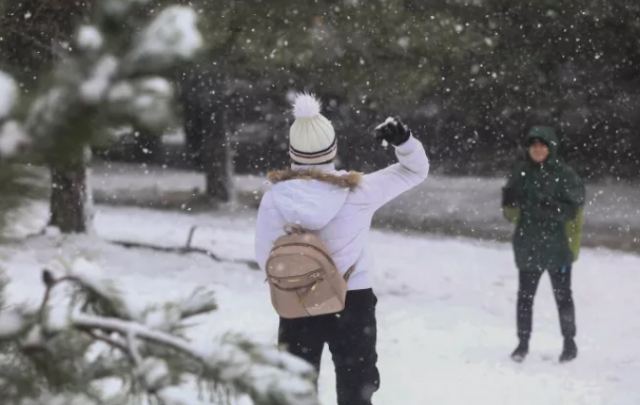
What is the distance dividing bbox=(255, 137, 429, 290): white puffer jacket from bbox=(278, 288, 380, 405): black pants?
89 millimetres

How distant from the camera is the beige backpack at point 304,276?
4125 millimetres

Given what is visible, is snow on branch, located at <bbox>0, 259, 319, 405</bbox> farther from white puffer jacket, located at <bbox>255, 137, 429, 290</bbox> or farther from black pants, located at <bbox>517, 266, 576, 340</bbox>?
black pants, located at <bbox>517, 266, 576, 340</bbox>

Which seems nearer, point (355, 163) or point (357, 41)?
point (357, 41)

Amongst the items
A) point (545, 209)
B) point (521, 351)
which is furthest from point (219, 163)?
point (545, 209)

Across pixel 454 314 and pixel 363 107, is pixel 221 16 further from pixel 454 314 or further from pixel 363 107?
pixel 363 107

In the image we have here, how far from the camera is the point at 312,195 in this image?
4.21m

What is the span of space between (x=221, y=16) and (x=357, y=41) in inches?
72.6

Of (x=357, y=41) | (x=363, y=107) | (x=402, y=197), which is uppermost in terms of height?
(x=357, y=41)

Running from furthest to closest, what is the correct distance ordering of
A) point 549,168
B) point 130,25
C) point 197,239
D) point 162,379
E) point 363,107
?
1. point 363,107
2. point 197,239
3. point 549,168
4. point 162,379
5. point 130,25

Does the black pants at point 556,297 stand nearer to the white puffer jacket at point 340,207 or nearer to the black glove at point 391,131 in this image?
the white puffer jacket at point 340,207

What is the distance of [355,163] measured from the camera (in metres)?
19.6

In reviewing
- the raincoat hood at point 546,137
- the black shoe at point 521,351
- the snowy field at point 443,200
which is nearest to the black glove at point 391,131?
the raincoat hood at point 546,137

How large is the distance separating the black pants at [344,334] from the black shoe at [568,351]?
136 inches

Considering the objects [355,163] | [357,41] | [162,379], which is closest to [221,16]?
[357,41]
